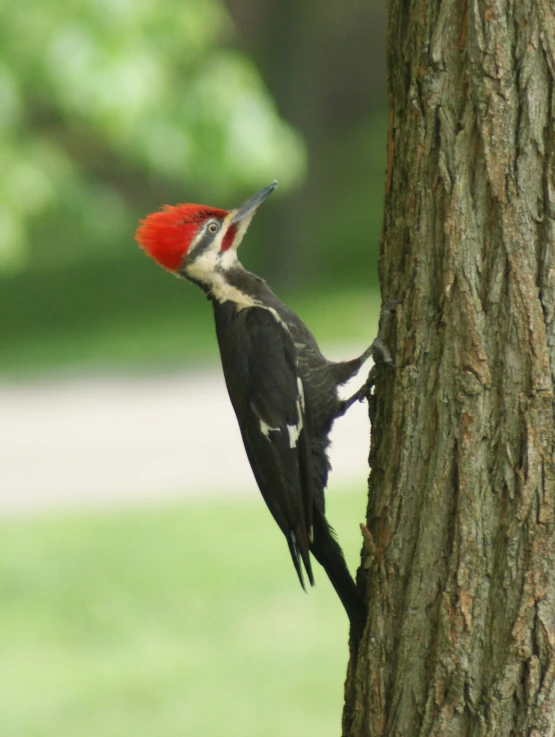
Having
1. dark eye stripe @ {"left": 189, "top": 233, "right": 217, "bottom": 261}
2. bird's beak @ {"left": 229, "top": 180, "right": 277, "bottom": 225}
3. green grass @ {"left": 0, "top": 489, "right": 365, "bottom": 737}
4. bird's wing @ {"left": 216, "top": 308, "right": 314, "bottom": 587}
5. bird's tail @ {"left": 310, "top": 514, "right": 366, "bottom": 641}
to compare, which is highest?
bird's beak @ {"left": 229, "top": 180, "right": 277, "bottom": 225}

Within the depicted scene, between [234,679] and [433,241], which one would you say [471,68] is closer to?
[433,241]

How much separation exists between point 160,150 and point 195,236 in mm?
4042

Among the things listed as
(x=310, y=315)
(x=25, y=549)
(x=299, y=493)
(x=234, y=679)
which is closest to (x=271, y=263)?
(x=310, y=315)

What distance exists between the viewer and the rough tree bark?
2486mm

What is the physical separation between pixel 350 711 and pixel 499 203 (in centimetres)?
134

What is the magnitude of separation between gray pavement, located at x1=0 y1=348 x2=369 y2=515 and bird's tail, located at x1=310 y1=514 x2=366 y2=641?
558cm

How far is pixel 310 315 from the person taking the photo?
51.1ft

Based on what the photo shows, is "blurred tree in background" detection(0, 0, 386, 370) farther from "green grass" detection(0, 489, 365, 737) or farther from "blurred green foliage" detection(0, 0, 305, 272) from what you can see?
"green grass" detection(0, 489, 365, 737)

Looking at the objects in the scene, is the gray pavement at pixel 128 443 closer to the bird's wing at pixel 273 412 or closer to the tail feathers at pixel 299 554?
the bird's wing at pixel 273 412

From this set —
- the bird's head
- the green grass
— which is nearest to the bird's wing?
the bird's head

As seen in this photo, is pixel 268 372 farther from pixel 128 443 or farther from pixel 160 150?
pixel 128 443

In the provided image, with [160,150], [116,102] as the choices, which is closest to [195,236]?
[116,102]

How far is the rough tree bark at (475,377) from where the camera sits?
97.9 inches

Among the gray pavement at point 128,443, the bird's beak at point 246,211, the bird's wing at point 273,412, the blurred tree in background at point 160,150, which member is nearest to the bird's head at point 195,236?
the bird's beak at point 246,211
